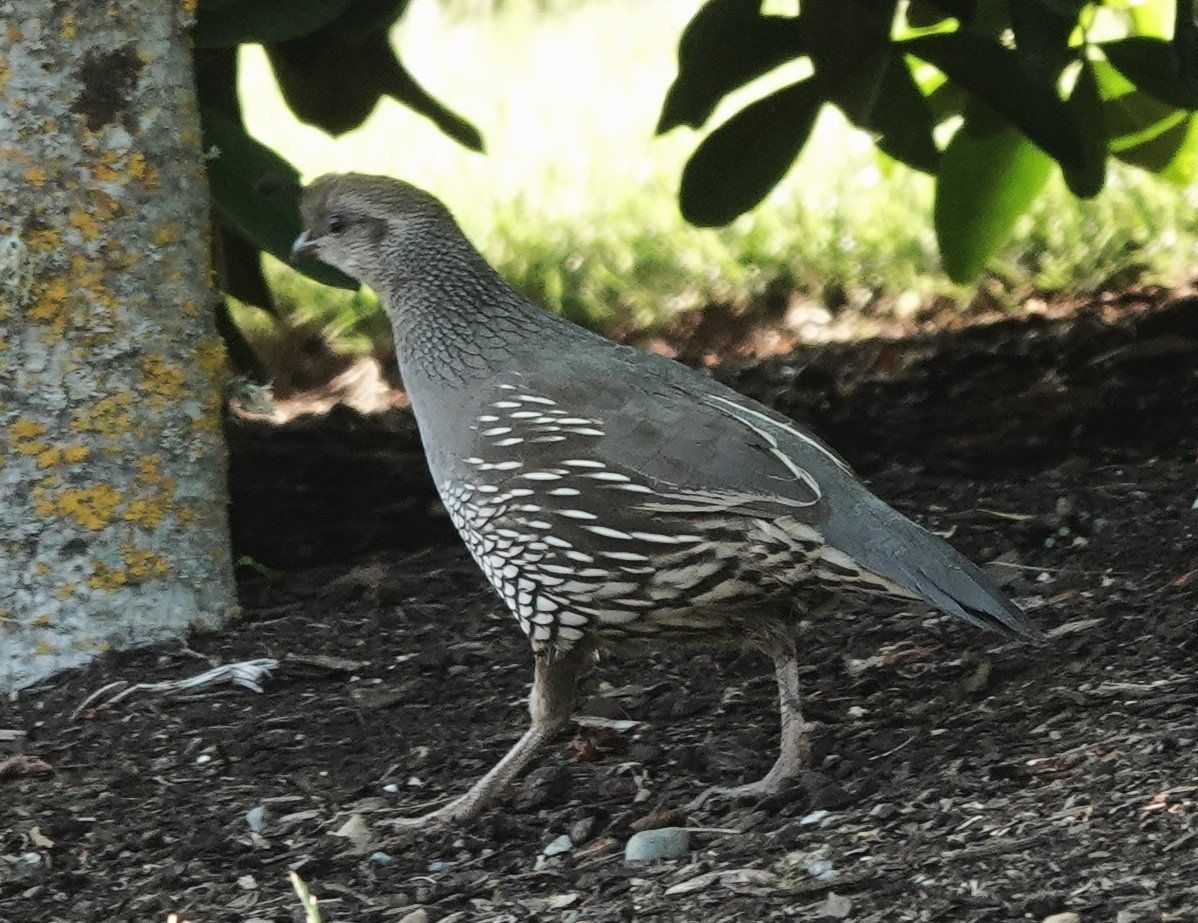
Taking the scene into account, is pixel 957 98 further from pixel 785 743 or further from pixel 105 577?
pixel 105 577

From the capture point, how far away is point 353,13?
4605mm

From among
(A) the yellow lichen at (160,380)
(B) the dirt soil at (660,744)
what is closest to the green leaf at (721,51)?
(B) the dirt soil at (660,744)

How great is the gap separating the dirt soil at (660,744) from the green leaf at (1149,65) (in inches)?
37.2

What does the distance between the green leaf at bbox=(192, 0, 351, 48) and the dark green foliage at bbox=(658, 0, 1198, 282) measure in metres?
0.85

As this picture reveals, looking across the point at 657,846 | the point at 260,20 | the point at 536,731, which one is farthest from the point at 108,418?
the point at 657,846

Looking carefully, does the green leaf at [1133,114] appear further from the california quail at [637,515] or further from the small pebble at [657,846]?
the small pebble at [657,846]

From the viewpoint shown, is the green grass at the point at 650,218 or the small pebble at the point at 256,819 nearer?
the small pebble at the point at 256,819

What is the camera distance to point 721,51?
183 inches

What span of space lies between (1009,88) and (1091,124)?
0.51 meters

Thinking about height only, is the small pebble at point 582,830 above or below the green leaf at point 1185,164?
below

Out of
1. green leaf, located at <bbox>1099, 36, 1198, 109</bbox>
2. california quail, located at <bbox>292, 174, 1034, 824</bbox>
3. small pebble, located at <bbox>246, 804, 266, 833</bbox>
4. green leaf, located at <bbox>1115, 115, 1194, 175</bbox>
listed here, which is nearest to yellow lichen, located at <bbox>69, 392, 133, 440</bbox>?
california quail, located at <bbox>292, 174, 1034, 824</bbox>

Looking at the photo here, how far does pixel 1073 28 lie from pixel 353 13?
1.71 meters

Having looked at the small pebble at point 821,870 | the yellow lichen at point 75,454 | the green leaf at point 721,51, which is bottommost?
the small pebble at point 821,870

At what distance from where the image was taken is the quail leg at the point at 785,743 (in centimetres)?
351
